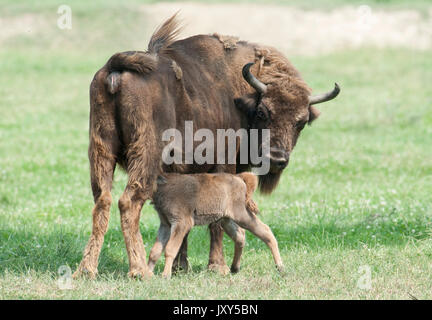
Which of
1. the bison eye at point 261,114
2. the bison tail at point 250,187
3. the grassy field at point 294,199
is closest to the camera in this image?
the grassy field at point 294,199

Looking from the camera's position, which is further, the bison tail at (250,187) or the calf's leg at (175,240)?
the bison tail at (250,187)

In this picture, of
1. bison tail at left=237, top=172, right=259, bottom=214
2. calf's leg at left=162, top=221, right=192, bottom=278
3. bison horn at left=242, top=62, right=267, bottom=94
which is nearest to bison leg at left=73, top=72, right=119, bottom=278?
calf's leg at left=162, top=221, right=192, bottom=278

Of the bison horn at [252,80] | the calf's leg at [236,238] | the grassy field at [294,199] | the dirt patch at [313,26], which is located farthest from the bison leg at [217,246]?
the dirt patch at [313,26]

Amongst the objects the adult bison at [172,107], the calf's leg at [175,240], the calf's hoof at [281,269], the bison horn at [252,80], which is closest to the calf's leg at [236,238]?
the adult bison at [172,107]

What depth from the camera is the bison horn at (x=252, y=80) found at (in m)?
7.96

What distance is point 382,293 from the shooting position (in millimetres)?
6652

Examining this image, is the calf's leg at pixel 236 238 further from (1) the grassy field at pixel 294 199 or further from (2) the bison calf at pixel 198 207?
(1) the grassy field at pixel 294 199

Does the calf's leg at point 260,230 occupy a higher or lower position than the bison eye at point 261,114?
lower

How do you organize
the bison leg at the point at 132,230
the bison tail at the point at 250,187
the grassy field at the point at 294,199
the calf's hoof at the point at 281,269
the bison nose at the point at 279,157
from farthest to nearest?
1. the bison nose at the point at 279,157
2. the bison tail at the point at 250,187
3. the calf's hoof at the point at 281,269
4. the bison leg at the point at 132,230
5. the grassy field at the point at 294,199

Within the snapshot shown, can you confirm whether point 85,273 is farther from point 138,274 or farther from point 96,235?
point 138,274

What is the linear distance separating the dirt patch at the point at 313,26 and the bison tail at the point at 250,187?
69.7 ft

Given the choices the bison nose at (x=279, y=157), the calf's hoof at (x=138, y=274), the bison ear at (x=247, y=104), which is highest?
the bison ear at (x=247, y=104)

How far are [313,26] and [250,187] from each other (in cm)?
2380

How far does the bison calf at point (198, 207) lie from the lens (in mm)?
7301
